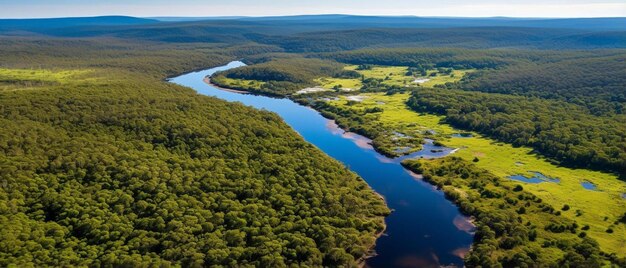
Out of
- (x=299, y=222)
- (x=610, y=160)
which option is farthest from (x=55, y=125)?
(x=610, y=160)

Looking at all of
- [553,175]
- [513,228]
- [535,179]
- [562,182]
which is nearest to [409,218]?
[513,228]

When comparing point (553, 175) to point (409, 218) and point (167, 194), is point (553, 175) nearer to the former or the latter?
point (409, 218)

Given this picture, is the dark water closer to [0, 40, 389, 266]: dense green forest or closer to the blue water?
[0, 40, 389, 266]: dense green forest

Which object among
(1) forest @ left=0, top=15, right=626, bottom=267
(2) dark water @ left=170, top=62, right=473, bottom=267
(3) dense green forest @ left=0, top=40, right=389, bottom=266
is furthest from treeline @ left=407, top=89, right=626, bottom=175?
(3) dense green forest @ left=0, top=40, right=389, bottom=266

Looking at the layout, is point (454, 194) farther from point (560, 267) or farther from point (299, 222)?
point (299, 222)

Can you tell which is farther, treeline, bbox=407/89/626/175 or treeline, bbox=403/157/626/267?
treeline, bbox=407/89/626/175

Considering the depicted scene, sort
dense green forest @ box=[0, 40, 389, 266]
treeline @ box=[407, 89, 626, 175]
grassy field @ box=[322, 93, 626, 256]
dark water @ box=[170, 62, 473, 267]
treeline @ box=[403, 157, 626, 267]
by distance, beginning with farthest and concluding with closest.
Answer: treeline @ box=[407, 89, 626, 175] < grassy field @ box=[322, 93, 626, 256] < dark water @ box=[170, 62, 473, 267] < treeline @ box=[403, 157, 626, 267] < dense green forest @ box=[0, 40, 389, 266]
